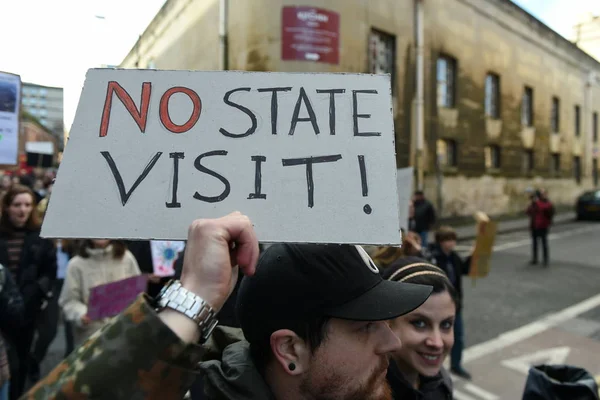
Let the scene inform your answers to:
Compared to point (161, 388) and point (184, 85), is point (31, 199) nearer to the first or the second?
point (184, 85)

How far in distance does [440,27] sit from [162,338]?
57.5 ft

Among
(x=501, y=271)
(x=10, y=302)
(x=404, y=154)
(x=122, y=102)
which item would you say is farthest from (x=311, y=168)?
(x=404, y=154)

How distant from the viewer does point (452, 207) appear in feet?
54.9

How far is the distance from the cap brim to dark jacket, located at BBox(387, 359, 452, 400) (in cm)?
57

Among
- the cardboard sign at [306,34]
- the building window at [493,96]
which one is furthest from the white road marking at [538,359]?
the building window at [493,96]

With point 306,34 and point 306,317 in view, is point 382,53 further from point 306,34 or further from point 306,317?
point 306,317

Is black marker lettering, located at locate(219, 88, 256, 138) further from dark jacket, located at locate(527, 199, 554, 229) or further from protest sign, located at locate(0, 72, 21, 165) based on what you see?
dark jacket, located at locate(527, 199, 554, 229)

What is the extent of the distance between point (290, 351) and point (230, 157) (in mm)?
530

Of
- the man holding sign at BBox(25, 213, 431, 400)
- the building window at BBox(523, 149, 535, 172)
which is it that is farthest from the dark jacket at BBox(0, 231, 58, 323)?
the building window at BBox(523, 149, 535, 172)

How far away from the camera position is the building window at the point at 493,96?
19.2m

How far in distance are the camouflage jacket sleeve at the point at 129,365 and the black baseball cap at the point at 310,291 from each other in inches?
13.8

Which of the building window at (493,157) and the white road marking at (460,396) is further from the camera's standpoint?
the building window at (493,157)

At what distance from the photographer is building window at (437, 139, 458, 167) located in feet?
55.1

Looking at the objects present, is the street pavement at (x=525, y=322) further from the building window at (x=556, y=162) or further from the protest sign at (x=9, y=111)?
the building window at (x=556, y=162)
